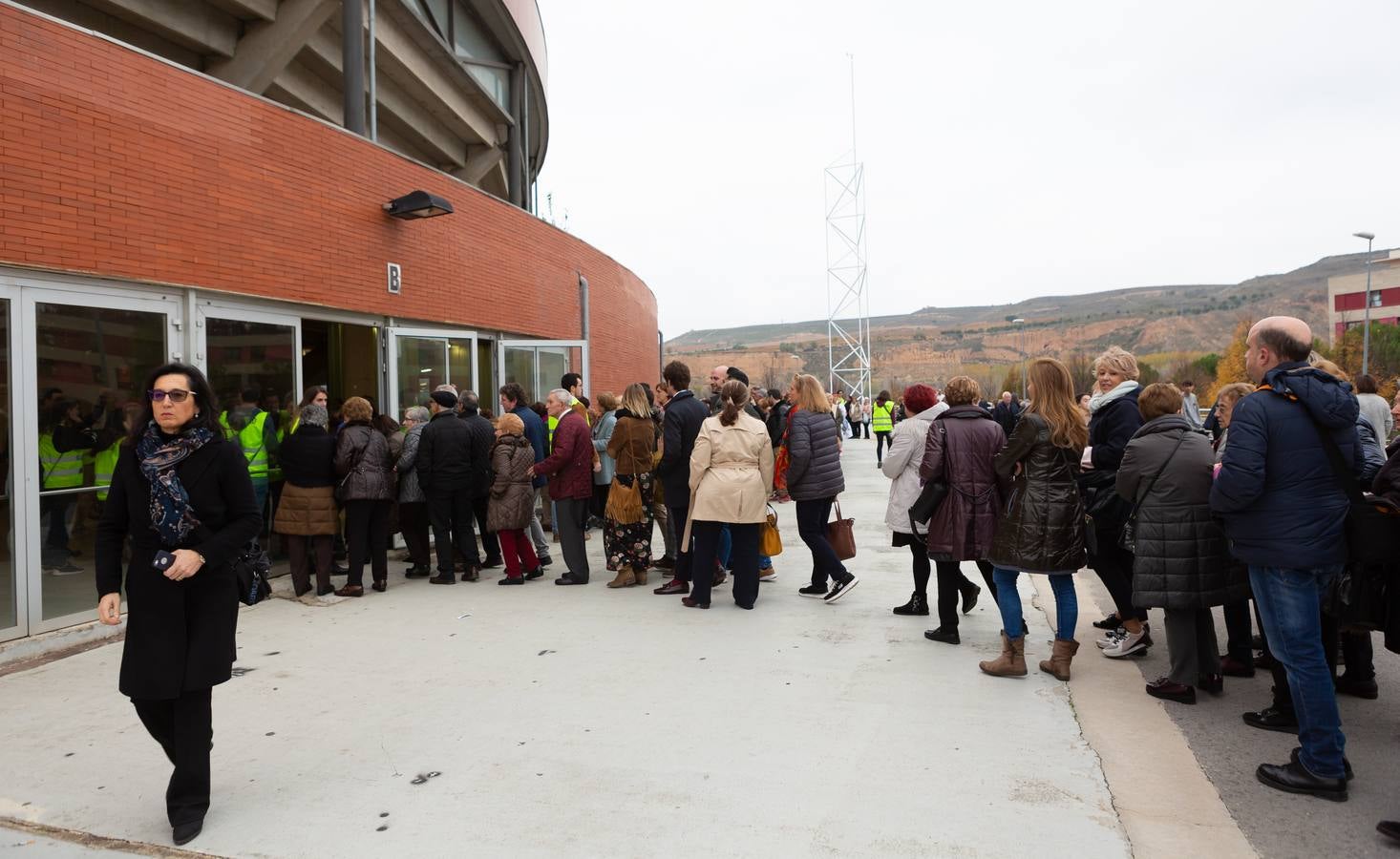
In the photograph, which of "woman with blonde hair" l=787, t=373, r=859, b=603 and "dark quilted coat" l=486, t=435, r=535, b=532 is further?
"dark quilted coat" l=486, t=435, r=535, b=532

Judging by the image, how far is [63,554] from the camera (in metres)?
6.43

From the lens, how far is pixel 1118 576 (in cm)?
548

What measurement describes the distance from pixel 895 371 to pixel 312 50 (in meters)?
101

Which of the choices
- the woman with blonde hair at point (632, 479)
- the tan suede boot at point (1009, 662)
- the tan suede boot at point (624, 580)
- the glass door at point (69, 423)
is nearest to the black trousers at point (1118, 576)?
the tan suede boot at point (1009, 662)

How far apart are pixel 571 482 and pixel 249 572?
433 centimetres

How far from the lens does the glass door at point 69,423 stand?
6137 mm

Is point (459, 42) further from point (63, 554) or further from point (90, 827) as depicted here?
point (90, 827)

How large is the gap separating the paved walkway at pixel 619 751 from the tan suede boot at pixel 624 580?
1.39m

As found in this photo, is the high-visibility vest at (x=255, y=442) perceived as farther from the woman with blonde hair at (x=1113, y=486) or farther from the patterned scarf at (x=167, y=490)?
the woman with blonde hair at (x=1113, y=486)

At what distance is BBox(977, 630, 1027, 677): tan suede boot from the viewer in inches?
201

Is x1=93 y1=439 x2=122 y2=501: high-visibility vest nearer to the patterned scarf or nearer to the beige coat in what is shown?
the patterned scarf

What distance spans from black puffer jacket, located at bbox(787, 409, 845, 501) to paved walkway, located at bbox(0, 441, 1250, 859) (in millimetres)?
1090

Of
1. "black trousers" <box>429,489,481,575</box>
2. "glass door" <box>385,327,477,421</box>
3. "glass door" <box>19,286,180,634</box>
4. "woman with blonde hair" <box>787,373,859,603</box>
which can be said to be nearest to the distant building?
"glass door" <box>385,327,477,421</box>

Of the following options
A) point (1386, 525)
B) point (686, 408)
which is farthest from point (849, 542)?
point (1386, 525)
